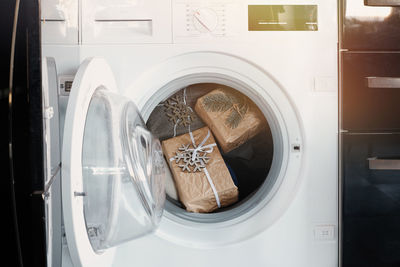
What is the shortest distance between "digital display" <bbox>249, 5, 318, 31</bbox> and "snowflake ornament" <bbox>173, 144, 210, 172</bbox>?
0.45 metres

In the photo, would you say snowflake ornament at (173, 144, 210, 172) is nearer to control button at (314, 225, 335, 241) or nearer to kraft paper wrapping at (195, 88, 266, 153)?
kraft paper wrapping at (195, 88, 266, 153)

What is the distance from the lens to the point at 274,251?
1199 mm

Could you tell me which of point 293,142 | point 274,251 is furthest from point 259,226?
point 293,142

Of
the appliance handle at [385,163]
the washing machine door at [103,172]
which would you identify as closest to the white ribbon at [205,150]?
the washing machine door at [103,172]

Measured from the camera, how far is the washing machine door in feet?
2.28

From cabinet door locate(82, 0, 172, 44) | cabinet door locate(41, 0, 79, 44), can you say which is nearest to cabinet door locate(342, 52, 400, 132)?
cabinet door locate(82, 0, 172, 44)

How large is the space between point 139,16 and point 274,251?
Result: 812mm

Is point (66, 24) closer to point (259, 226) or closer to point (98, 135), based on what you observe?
point (98, 135)

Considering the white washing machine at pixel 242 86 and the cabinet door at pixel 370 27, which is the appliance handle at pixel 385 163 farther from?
the cabinet door at pixel 370 27

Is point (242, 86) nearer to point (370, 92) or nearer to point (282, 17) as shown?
point (282, 17)

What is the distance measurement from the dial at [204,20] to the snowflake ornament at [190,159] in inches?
16.1

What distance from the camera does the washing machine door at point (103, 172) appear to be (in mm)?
696

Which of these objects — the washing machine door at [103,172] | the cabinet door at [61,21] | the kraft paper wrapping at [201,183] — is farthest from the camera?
the kraft paper wrapping at [201,183]

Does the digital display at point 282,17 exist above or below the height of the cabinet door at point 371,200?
above
